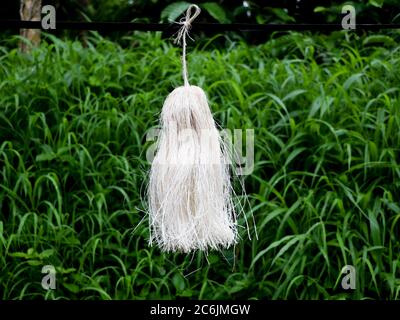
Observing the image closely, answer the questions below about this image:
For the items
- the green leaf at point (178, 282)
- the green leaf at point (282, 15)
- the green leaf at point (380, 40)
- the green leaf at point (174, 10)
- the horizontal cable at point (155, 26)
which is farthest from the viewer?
the green leaf at point (282, 15)

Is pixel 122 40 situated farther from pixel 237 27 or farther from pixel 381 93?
pixel 237 27

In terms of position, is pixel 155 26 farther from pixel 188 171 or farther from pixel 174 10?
pixel 174 10

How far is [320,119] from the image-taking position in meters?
3.39

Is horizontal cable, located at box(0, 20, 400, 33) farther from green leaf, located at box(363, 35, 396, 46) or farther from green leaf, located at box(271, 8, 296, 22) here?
green leaf, located at box(271, 8, 296, 22)

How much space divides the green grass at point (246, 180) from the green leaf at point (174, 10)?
673mm

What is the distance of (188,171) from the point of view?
154 cm

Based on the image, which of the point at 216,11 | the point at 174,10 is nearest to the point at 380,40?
the point at 216,11

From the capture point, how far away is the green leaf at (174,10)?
4.59 meters

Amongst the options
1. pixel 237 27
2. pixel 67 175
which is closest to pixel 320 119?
pixel 67 175

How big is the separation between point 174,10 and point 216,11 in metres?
0.28

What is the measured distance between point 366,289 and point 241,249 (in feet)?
1.80

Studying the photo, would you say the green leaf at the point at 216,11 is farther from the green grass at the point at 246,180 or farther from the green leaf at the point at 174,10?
the green grass at the point at 246,180

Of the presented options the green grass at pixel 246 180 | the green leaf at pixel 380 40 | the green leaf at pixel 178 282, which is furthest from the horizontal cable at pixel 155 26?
the green leaf at pixel 380 40

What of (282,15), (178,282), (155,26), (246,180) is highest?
(282,15)
